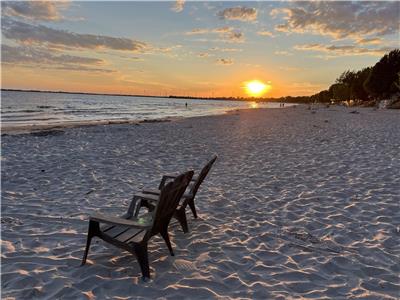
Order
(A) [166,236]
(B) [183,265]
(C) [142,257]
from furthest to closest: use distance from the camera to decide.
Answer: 1. (A) [166,236]
2. (B) [183,265]
3. (C) [142,257]

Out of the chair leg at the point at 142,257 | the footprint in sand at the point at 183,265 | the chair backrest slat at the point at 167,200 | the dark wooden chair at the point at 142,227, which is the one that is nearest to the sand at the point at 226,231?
the footprint in sand at the point at 183,265

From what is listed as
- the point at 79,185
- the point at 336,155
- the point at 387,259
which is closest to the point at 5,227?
the point at 79,185

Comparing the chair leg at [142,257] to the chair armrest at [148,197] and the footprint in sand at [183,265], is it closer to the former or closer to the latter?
the footprint in sand at [183,265]

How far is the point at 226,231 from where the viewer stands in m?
5.82

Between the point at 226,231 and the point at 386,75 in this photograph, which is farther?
the point at 386,75

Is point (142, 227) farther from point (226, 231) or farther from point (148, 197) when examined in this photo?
point (226, 231)

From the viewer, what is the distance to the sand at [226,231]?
4141 millimetres

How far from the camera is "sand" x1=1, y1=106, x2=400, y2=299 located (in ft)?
13.6

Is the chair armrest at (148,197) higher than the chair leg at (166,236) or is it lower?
higher

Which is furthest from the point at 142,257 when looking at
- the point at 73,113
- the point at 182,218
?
the point at 73,113

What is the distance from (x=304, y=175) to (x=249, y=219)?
3.91 m

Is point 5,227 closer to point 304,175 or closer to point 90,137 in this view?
point 304,175

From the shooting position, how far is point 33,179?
29.8 feet

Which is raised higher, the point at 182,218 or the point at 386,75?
the point at 386,75
